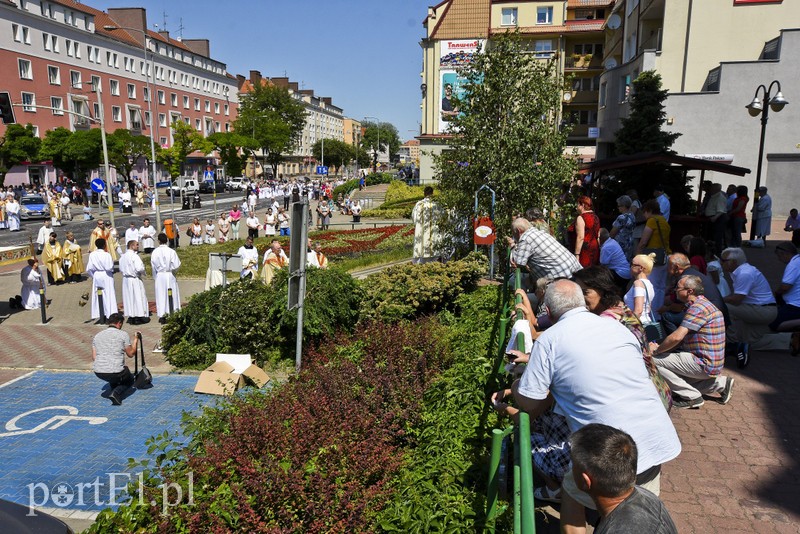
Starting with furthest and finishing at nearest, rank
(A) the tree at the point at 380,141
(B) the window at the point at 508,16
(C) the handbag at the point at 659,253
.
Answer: (A) the tree at the point at 380,141 → (B) the window at the point at 508,16 → (C) the handbag at the point at 659,253

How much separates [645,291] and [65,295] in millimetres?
15747

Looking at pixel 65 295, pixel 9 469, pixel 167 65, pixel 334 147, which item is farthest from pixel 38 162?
pixel 334 147

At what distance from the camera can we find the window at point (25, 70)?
165 feet

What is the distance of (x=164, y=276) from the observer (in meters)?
13.5

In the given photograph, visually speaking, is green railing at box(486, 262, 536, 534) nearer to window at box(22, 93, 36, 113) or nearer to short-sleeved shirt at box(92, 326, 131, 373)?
short-sleeved shirt at box(92, 326, 131, 373)

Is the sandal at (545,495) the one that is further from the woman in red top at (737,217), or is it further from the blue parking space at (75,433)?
the woman in red top at (737,217)

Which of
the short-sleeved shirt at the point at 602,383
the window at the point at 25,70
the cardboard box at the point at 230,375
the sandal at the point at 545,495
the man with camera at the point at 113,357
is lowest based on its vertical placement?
the cardboard box at the point at 230,375

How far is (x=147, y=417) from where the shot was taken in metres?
8.01

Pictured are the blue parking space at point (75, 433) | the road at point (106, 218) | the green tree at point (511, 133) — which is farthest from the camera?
the road at point (106, 218)

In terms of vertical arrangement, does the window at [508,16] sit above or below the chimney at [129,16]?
below

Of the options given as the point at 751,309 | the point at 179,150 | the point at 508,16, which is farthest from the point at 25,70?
the point at 751,309

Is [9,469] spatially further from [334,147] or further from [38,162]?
[334,147]

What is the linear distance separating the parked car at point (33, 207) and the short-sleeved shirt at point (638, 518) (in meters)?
41.4

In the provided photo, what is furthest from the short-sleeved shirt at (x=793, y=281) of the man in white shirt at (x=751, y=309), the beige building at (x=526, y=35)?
the beige building at (x=526, y=35)
